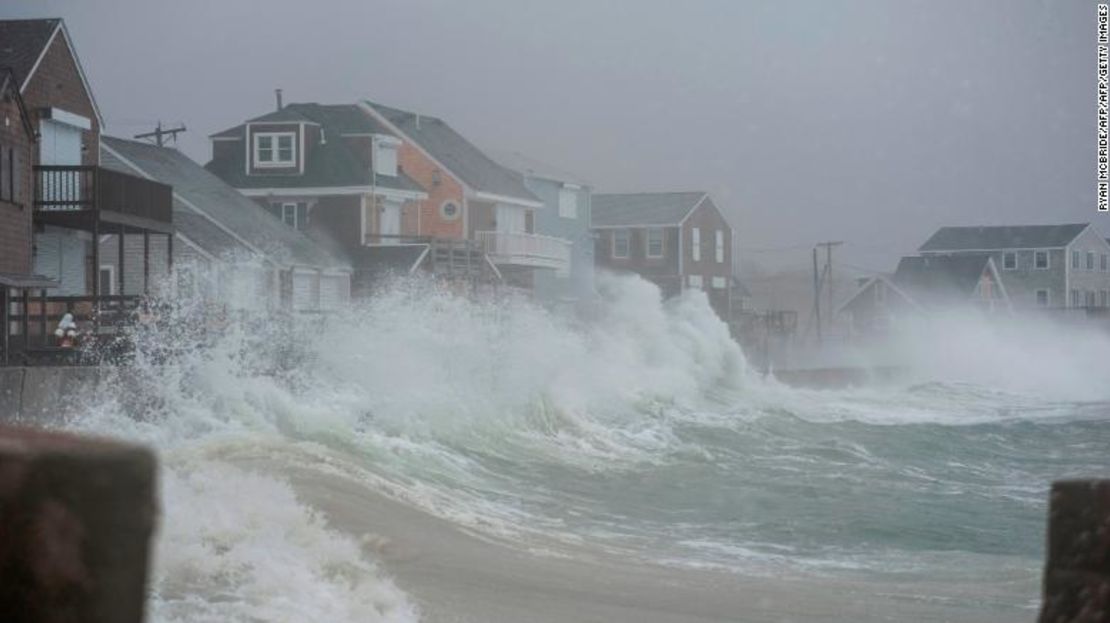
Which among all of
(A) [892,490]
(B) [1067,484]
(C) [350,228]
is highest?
(C) [350,228]

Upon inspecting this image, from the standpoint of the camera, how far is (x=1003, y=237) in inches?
3337

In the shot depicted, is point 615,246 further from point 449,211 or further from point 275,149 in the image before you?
point 275,149

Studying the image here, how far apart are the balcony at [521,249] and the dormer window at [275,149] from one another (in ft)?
19.9

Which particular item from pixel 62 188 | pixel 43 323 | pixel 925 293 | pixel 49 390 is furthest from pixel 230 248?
pixel 925 293

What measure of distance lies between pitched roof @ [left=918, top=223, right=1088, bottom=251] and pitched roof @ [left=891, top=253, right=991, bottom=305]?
146cm

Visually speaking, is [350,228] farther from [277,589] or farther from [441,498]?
[277,589]

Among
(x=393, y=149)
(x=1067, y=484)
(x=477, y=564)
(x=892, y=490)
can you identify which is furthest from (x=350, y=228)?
(x=1067, y=484)

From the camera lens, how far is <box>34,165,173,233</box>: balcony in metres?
26.8

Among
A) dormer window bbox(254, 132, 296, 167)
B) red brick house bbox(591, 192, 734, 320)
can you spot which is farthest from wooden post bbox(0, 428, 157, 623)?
red brick house bbox(591, 192, 734, 320)

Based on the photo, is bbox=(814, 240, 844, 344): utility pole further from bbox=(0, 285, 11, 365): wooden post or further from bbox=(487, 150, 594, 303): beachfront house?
bbox=(0, 285, 11, 365): wooden post

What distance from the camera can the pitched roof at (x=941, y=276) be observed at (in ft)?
260

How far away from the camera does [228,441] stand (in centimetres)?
1562

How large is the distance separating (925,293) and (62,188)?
59.2m

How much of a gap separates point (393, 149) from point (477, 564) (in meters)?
39.5
